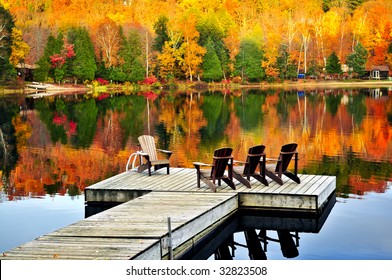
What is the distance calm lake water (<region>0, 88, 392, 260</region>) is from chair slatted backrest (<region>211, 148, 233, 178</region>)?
1.70 meters

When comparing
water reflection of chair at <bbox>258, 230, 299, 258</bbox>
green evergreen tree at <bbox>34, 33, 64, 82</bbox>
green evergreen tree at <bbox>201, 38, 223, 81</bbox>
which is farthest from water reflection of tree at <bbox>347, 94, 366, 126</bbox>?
green evergreen tree at <bbox>34, 33, 64, 82</bbox>

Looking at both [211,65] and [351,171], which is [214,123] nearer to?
[351,171]

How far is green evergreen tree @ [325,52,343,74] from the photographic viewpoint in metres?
92.7

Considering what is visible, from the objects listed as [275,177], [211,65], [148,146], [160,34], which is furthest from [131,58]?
[275,177]

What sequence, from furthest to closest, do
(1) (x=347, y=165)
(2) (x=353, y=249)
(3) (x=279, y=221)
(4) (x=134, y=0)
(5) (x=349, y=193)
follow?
1. (4) (x=134, y=0)
2. (1) (x=347, y=165)
3. (5) (x=349, y=193)
4. (3) (x=279, y=221)
5. (2) (x=353, y=249)

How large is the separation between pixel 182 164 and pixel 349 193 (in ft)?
21.5

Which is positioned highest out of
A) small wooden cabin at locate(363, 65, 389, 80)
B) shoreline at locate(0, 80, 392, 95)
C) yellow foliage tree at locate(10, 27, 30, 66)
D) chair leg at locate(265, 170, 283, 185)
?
yellow foliage tree at locate(10, 27, 30, 66)

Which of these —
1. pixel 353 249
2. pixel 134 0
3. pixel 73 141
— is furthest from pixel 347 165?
pixel 134 0

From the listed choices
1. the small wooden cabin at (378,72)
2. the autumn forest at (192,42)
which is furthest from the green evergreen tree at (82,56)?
the small wooden cabin at (378,72)

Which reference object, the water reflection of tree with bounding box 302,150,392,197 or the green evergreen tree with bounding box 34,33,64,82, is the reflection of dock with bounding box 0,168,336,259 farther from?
the green evergreen tree with bounding box 34,33,64,82

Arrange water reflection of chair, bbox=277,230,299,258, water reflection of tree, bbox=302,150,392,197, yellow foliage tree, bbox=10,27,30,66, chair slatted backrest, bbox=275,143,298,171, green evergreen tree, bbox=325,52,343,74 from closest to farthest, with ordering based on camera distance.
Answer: water reflection of chair, bbox=277,230,299,258 → chair slatted backrest, bbox=275,143,298,171 → water reflection of tree, bbox=302,150,392,197 → yellow foliage tree, bbox=10,27,30,66 → green evergreen tree, bbox=325,52,343,74

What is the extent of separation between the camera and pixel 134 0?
121062mm
